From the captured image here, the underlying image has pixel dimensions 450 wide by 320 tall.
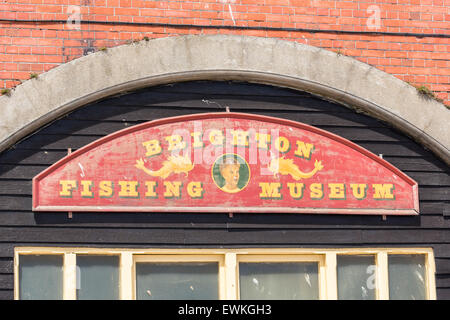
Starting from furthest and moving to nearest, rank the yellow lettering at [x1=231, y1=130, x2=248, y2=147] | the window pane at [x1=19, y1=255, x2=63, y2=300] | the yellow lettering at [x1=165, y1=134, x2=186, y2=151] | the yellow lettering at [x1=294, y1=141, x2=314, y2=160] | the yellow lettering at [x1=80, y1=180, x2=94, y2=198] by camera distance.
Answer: the yellow lettering at [x1=294, y1=141, x2=314, y2=160] < the yellow lettering at [x1=231, y1=130, x2=248, y2=147] < the yellow lettering at [x1=165, y1=134, x2=186, y2=151] < the yellow lettering at [x1=80, y1=180, x2=94, y2=198] < the window pane at [x1=19, y1=255, x2=63, y2=300]

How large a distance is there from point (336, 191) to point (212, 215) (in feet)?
3.92

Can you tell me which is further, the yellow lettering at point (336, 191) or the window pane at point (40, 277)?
the yellow lettering at point (336, 191)

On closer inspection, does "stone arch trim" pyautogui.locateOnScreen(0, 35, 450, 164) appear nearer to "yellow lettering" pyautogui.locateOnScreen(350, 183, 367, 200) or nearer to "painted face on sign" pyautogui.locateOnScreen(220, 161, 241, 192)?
"yellow lettering" pyautogui.locateOnScreen(350, 183, 367, 200)

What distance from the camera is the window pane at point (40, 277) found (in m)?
8.16

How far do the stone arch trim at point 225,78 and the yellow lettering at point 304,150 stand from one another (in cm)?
53

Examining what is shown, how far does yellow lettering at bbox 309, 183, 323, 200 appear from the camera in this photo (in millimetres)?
8695

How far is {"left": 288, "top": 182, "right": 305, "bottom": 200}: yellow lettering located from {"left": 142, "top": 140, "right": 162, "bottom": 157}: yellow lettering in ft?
4.12

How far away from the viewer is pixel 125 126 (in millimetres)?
8516

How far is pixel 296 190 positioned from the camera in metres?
8.66

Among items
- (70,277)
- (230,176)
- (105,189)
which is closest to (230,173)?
(230,176)

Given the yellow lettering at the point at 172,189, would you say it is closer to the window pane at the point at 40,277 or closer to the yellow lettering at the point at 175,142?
the yellow lettering at the point at 175,142

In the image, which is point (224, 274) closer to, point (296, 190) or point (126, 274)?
point (126, 274)

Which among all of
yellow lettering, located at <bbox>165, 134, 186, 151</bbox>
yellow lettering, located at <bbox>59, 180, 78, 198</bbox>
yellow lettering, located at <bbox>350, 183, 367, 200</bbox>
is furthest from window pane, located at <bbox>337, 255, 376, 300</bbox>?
yellow lettering, located at <bbox>59, 180, 78, 198</bbox>

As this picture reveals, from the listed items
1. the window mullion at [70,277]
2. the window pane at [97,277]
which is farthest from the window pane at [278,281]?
the window mullion at [70,277]
